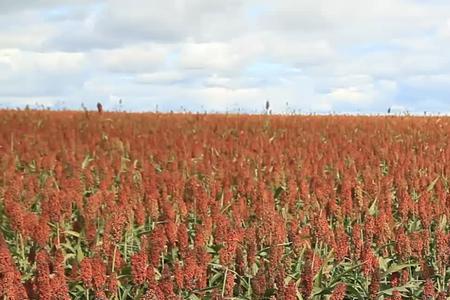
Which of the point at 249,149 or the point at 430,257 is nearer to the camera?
the point at 430,257

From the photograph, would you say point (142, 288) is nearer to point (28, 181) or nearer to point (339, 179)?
point (28, 181)

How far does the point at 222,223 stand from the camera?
460 centimetres

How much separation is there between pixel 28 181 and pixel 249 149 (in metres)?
4.19

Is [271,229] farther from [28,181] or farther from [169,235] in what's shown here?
[28,181]

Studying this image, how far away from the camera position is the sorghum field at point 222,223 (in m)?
3.92

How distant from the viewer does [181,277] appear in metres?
3.71

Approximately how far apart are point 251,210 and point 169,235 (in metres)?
1.60

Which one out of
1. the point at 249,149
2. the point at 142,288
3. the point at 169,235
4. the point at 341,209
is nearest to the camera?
the point at 142,288

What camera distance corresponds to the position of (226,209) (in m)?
6.17

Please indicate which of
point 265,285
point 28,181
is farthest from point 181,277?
point 28,181

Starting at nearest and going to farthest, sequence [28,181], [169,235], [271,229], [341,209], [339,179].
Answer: [169,235], [271,229], [341,209], [28,181], [339,179]

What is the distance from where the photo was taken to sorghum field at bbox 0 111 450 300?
3.92 meters

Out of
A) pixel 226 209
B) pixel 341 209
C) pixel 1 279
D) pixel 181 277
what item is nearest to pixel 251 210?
pixel 226 209

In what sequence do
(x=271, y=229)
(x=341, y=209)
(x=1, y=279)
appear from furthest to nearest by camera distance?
(x=341, y=209) → (x=271, y=229) → (x=1, y=279)
